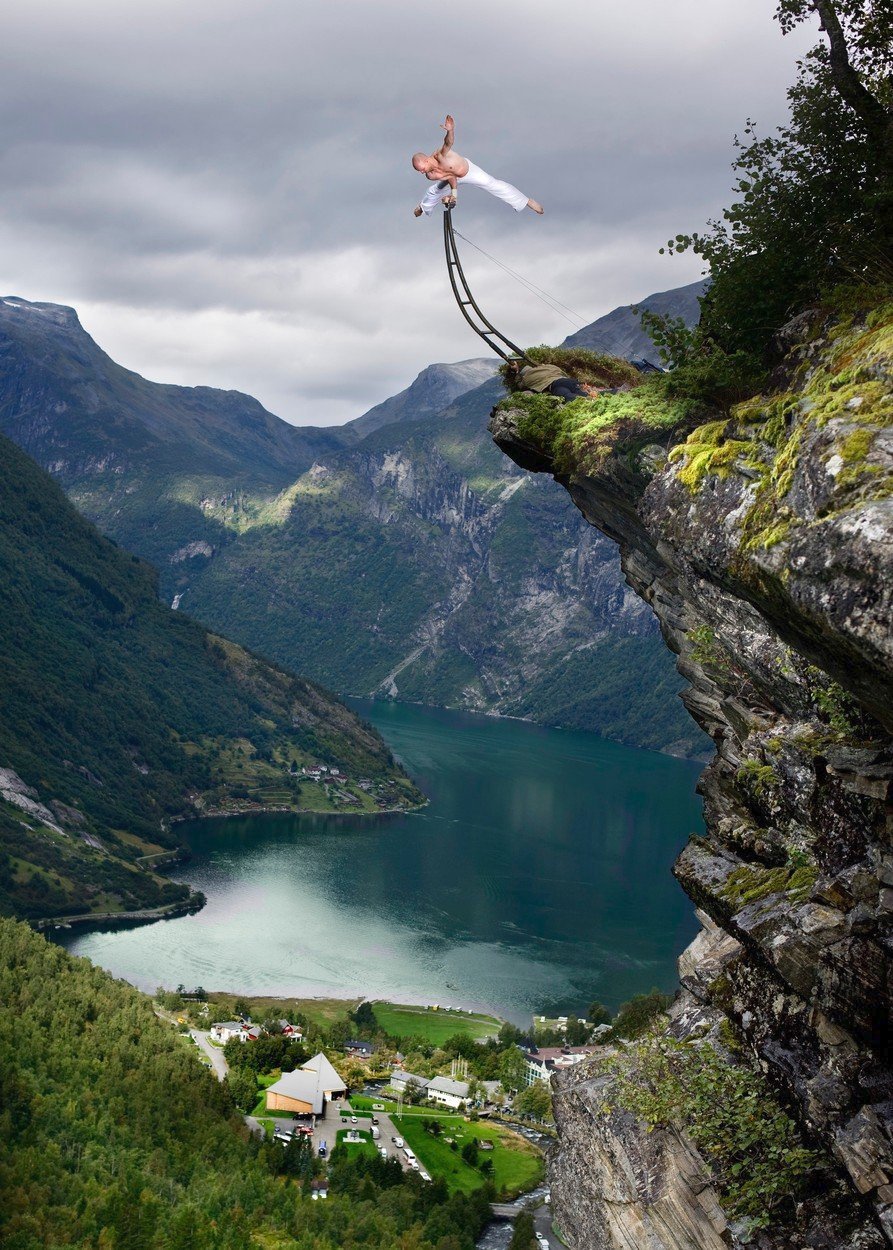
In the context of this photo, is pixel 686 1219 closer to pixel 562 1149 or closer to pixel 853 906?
pixel 562 1149

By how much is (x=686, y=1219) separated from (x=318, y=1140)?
2052 inches

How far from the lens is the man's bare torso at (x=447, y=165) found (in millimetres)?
16578

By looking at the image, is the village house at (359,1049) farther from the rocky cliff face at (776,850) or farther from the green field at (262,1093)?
the rocky cliff face at (776,850)

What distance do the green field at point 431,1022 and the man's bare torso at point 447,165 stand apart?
7614cm

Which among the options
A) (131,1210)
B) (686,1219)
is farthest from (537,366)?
(131,1210)

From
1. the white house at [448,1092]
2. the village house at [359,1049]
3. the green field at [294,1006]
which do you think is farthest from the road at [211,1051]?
the white house at [448,1092]

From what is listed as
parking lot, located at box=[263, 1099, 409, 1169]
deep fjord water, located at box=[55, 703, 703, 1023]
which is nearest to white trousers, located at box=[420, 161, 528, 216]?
parking lot, located at box=[263, 1099, 409, 1169]

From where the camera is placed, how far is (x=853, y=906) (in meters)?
11.6

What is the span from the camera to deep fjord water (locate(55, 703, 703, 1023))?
97.6 metres

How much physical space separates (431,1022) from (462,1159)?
24.2 meters

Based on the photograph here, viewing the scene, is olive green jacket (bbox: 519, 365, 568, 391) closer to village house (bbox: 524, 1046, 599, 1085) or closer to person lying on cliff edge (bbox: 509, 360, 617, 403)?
person lying on cliff edge (bbox: 509, 360, 617, 403)

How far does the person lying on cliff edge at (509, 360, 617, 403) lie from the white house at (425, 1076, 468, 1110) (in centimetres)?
6206

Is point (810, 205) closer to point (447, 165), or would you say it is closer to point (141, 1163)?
point (447, 165)

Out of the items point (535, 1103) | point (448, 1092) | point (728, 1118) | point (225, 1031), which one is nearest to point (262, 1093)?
point (225, 1031)
